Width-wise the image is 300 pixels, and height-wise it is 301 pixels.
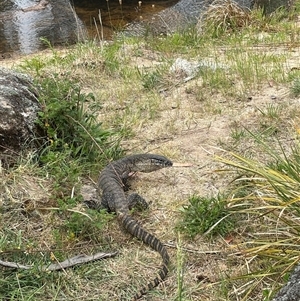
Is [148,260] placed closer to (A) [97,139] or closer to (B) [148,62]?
(A) [97,139]

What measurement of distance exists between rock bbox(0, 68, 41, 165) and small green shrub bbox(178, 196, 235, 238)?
4.79ft

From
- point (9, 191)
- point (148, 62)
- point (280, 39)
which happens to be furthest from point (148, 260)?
point (280, 39)

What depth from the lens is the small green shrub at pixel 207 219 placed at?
4277 millimetres

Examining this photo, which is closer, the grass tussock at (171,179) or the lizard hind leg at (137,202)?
the grass tussock at (171,179)

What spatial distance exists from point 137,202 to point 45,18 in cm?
1004

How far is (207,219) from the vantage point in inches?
170

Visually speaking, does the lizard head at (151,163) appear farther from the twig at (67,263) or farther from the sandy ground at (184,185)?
the twig at (67,263)

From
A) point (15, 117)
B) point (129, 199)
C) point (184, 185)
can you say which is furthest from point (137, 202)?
point (15, 117)

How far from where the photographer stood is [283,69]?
287 inches

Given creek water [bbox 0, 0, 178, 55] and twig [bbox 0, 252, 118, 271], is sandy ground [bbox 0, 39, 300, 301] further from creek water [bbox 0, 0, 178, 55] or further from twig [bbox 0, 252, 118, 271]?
creek water [bbox 0, 0, 178, 55]

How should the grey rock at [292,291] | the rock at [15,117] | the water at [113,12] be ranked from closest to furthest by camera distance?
the grey rock at [292,291], the rock at [15,117], the water at [113,12]

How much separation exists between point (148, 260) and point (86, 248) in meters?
0.44

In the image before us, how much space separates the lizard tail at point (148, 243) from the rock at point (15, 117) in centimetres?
104

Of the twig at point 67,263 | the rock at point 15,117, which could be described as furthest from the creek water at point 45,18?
the twig at point 67,263
